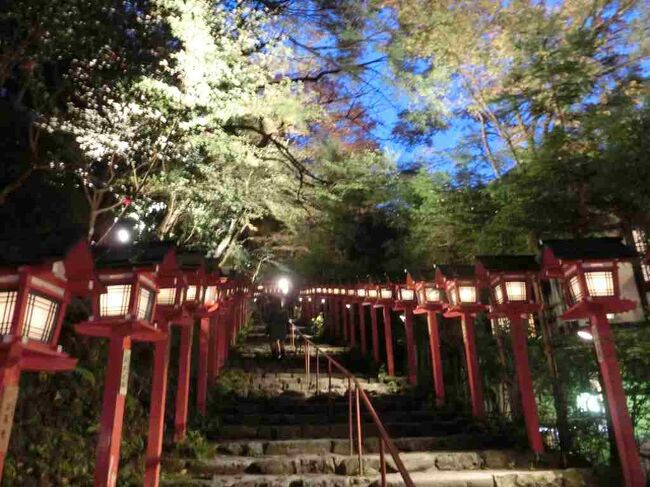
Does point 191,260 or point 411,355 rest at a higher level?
point 191,260

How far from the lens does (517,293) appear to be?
827 cm

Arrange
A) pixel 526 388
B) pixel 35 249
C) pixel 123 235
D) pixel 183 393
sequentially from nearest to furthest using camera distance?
1. pixel 35 249
2. pixel 526 388
3. pixel 183 393
4. pixel 123 235

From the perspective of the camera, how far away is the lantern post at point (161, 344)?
6.82m

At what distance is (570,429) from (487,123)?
8.48 metres

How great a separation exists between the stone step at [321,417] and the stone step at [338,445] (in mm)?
1045

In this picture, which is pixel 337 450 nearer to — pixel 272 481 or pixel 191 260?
pixel 272 481

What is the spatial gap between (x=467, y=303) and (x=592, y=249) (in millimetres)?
3075

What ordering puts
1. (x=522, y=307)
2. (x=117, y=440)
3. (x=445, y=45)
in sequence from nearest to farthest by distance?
1. (x=117, y=440)
2. (x=522, y=307)
3. (x=445, y=45)

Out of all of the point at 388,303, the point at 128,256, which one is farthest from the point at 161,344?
the point at 388,303

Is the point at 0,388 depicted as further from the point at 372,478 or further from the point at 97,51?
the point at 97,51

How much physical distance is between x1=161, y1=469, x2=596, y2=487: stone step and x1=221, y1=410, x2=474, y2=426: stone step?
263cm

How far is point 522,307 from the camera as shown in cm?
822

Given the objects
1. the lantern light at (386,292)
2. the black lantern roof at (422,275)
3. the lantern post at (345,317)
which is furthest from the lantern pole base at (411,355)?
the lantern post at (345,317)

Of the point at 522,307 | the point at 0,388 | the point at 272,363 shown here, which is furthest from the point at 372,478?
the point at 272,363
